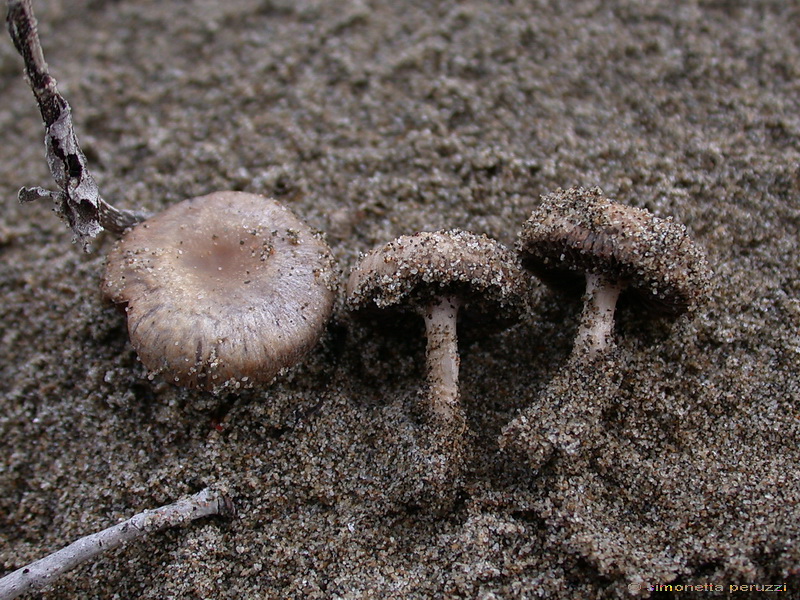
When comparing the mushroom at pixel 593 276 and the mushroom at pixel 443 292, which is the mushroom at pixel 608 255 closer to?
the mushroom at pixel 593 276

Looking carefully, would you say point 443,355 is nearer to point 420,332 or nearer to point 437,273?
point 420,332

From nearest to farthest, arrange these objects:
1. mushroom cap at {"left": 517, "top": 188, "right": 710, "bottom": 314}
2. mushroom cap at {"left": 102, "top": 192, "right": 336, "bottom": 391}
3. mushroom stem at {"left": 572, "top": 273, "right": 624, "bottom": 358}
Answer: mushroom cap at {"left": 517, "top": 188, "right": 710, "bottom": 314}, mushroom cap at {"left": 102, "top": 192, "right": 336, "bottom": 391}, mushroom stem at {"left": 572, "top": 273, "right": 624, "bottom": 358}

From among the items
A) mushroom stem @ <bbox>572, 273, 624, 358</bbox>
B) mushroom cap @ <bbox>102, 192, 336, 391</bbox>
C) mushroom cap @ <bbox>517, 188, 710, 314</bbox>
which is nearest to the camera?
mushroom cap @ <bbox>517, 188, 710, 314</bbox>

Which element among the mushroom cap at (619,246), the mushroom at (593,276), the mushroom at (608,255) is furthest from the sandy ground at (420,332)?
the mushroom cap at (619,246)

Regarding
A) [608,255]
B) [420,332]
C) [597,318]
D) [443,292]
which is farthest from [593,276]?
[420,332]

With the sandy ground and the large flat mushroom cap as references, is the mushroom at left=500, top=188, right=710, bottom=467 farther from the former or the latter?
the large flat mushroom cap

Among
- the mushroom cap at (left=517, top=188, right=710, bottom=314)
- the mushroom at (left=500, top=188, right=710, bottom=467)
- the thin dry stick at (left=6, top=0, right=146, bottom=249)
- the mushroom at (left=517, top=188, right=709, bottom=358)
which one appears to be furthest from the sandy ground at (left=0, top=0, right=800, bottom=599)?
the thin dry stick at (left=6, top=0, right=146, bottom=249)
